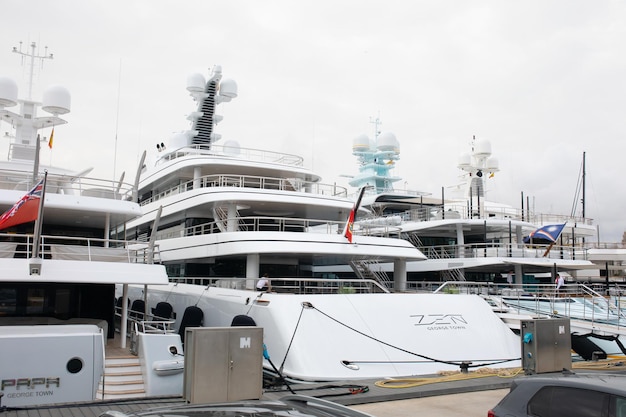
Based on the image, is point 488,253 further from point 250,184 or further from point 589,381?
point 589,381

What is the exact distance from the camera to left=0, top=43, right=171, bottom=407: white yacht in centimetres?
1040

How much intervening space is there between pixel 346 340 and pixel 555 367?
191 inches

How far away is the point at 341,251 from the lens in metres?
18.6

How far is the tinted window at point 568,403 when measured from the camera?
19.0 feet

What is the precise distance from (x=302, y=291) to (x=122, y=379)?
29.4 feet

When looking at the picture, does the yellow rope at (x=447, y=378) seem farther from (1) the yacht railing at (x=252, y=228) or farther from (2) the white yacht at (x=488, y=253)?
(1) the yacht railing at (x=252, y=228)

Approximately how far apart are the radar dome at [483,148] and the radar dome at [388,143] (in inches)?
285

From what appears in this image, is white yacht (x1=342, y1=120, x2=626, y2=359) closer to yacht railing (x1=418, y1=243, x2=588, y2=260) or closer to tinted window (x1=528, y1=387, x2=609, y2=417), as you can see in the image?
yacht railing (x1=418, y1=243, x2=588, y2=260)

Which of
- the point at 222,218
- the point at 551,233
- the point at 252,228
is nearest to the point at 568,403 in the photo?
the point at 222,218

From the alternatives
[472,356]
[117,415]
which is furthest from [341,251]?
[117,415]

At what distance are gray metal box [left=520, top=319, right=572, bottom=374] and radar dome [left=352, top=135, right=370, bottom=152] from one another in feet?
118

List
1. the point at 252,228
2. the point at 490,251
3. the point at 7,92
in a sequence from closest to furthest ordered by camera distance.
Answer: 1. the point at 7,92
2. the point at 252,228
3. the point at 490,251

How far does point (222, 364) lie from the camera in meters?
9.51

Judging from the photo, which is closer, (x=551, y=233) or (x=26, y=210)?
(x=26, y=210)
